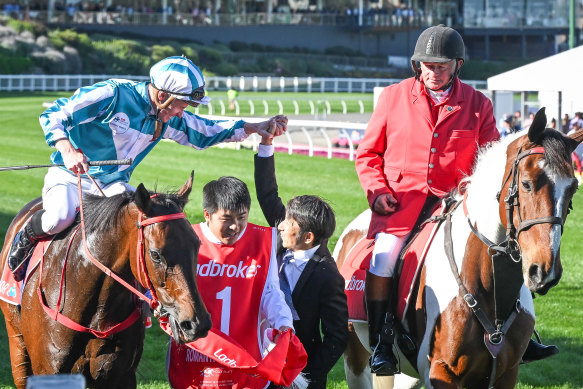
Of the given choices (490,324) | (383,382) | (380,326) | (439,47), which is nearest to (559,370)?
(383,382)

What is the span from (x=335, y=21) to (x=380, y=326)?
58189 mm

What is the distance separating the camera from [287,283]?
13.3 ft

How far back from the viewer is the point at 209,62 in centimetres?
4556

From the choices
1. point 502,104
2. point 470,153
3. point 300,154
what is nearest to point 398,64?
point 502,104

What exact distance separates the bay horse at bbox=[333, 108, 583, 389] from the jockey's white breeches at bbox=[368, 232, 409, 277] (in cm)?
18

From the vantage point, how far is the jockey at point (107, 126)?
4.07m

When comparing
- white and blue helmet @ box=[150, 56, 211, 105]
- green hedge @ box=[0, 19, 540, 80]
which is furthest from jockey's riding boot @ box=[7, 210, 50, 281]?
green hedge @ box=[0, 19, 540, 80]

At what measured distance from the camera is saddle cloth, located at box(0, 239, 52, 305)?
4129 mm

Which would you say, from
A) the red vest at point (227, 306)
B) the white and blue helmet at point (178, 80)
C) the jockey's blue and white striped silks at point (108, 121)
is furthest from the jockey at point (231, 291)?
the jockey's blue and white striped silks at point (108, 121)

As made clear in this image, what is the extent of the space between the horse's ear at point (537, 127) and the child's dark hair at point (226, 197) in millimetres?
1187

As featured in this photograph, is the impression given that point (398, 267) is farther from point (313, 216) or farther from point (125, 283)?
point (125, 283)

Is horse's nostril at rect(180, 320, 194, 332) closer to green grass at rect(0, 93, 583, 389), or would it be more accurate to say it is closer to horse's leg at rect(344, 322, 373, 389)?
green grass at rect(0, 93, 583, 389)

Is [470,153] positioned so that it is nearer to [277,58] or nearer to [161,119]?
[161,119]

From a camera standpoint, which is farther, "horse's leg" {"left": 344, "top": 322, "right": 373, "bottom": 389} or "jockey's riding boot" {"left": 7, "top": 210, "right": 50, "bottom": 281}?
"horse's leg" {"left": 344, "top": 322, "right": 373, "bottom": 389}
